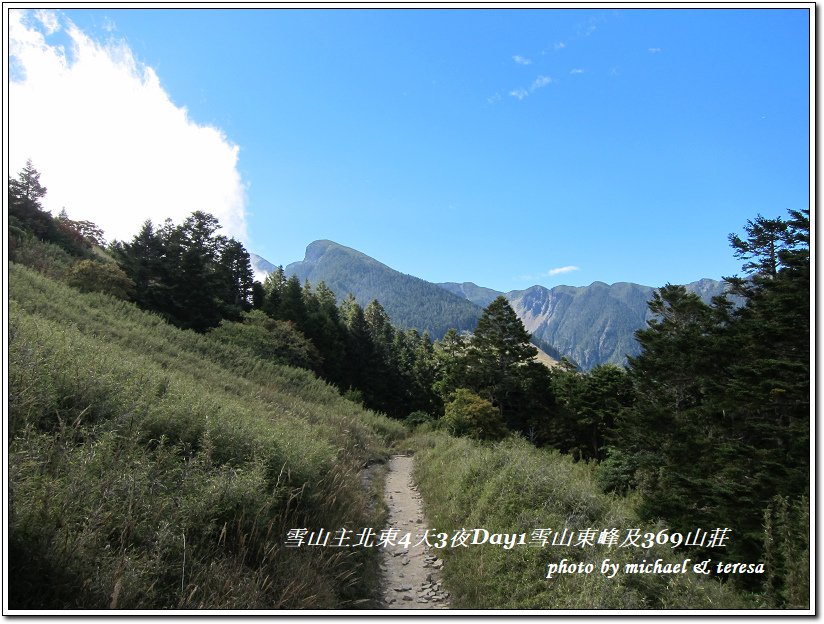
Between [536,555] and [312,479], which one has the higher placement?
[312,479]

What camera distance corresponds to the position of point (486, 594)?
4.66m

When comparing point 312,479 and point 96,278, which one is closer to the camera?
point 312,479

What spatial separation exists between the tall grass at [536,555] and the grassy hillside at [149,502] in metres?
1.34

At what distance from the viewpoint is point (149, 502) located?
11.0 ft

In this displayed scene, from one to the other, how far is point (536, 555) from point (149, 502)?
3884 millimetres

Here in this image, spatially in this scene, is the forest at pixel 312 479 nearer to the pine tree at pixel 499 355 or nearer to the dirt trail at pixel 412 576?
the dirt trail at pixel 412 576

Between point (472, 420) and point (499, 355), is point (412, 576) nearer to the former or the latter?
point (472, 420)

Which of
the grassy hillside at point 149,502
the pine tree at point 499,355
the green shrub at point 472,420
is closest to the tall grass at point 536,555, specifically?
the grassy hillside at point 149,502

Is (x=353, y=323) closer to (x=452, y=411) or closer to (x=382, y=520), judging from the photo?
(x=452, y=411)

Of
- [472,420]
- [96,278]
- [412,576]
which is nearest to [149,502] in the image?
[412,576]

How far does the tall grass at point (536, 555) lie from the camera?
366cm

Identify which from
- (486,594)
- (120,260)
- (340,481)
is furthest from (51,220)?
(486,594)

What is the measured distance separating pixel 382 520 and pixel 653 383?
17275 millimetres

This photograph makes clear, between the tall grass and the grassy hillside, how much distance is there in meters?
1.34
